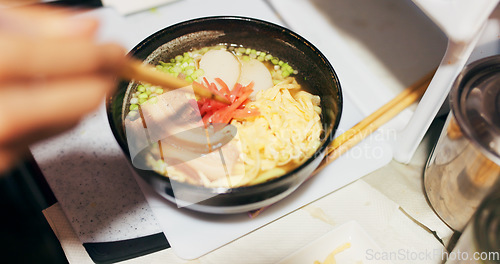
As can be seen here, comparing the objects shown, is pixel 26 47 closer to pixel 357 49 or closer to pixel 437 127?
pixel 357 49

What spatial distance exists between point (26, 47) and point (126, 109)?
Answer: 21.5 inches

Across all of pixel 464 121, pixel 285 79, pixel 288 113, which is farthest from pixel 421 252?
pixel 285 79

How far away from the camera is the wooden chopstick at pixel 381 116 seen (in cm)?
117

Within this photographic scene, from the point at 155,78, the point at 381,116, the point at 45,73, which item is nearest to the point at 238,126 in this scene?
the point at 155,78

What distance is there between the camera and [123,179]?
3.84 ft

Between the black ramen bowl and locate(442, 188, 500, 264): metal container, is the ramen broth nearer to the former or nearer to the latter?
the black ramen bowl

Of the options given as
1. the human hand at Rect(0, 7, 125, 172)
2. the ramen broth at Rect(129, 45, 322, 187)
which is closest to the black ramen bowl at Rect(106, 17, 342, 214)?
the ramen broth at Rect(129, 45, 322, 187)

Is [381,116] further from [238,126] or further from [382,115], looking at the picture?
[238,126]

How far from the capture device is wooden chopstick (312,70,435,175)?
1.18m

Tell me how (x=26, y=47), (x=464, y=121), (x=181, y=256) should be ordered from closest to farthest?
(x=26, y=47) → (x=464, y=121) → (x=181, y=256)

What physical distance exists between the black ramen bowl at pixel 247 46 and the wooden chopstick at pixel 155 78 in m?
0.11

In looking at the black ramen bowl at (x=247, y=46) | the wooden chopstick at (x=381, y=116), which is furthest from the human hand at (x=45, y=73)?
the wooden chopstick at (x=381, y=116)

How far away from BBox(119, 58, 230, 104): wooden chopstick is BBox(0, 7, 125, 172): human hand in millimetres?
67

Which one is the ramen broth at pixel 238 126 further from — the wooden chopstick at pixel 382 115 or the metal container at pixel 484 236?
the metal container at pixel 484 236
